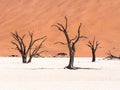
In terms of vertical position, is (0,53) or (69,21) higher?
(69,21)

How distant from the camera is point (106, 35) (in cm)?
5506

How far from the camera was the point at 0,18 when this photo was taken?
70438mm

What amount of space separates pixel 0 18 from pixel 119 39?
24.0 m

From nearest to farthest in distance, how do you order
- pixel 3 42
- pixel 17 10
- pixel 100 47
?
pixel 100 47 → pixel 3 42 → pixel 17 10

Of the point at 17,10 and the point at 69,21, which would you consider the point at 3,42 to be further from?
the point at 17,10

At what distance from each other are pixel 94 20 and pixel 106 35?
5.44m

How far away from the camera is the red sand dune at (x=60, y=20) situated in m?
53.6

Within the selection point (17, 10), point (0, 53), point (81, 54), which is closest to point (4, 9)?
point (17, 10)

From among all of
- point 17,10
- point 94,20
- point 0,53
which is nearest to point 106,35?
point 94,20

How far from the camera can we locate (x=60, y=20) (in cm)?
6238

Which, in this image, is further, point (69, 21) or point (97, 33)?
point (69, 21)

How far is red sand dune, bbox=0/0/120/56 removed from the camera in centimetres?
5359

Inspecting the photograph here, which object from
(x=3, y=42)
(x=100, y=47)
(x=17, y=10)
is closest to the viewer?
(x=100, y=47)

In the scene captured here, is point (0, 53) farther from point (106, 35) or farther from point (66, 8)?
point (66, 8)
